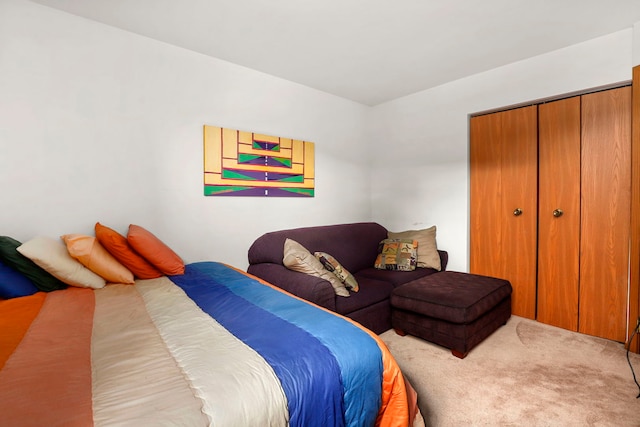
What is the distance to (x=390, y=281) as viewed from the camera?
112 inches

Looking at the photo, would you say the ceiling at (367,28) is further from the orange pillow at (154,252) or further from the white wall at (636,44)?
the orange pillow at (154,252)

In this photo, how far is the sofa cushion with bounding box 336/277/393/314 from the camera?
2.33 m

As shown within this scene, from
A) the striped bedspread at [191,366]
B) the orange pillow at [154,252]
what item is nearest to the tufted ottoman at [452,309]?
the striped bedspread at [191,366]

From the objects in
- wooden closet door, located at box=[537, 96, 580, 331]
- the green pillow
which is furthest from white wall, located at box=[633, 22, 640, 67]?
the green pillow

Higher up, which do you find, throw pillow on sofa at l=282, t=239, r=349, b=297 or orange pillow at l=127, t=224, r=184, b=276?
orange pillow at l=127, t=224, r=184, b=276

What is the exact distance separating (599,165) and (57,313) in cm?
392

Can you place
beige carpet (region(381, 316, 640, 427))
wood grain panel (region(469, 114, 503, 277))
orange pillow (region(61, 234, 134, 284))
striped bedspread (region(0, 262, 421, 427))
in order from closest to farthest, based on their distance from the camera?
striped bedspread (region(0, 262, 421, 427)), beige carpet (region(381, 316, 640, 427)), orange pillow (region(61, 234, 134, 284)), wood grain panel (region(469, 114, 503, 277))

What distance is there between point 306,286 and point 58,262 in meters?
1.56

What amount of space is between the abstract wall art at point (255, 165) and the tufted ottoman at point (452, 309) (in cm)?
162

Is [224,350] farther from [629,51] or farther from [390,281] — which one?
[629,51]

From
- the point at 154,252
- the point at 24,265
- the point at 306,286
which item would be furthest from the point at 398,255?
the point at 24,265

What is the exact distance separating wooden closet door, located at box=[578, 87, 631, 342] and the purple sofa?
4.10ft

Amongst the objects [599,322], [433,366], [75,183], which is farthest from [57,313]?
[599,322]

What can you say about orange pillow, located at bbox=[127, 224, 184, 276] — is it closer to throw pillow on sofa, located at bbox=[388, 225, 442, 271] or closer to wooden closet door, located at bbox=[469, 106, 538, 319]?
throw pillow on sofa, located at bbox=[388, 225, 442, 271]
